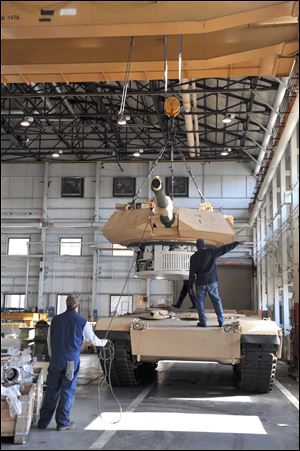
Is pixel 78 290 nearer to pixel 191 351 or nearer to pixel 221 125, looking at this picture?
pixel 221 125

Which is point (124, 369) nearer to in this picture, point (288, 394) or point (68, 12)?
point (288, 394)

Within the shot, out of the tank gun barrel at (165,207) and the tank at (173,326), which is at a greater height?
the tank gun barrel at (165,207)

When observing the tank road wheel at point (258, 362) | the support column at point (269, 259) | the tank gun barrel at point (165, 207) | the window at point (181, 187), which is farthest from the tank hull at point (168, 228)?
the window at point (181, 187)

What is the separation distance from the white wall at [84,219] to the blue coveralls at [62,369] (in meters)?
18.0

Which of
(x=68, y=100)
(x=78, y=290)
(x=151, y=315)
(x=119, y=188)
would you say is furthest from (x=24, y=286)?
(x=151, y=315)

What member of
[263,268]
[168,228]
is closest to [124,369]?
[168,228]

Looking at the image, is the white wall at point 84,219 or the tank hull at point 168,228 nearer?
the tank hull at point 168,228

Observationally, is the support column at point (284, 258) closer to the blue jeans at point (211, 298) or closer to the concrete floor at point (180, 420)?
the concrete floor at point (180, 420)

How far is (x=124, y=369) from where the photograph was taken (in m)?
9.55

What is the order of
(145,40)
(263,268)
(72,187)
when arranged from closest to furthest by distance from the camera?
(145,40) → (263,268) → (72,187)

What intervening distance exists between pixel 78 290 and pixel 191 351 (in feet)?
56.5

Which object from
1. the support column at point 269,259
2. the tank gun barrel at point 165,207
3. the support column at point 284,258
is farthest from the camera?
the support column at point 269,259

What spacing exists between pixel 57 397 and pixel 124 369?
302 cm

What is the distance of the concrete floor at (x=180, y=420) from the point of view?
598 centimetres
